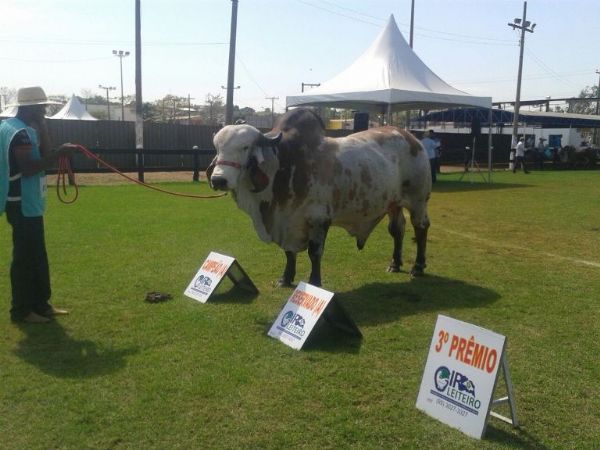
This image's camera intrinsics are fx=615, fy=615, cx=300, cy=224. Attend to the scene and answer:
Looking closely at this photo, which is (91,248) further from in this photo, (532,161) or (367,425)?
(532,161)

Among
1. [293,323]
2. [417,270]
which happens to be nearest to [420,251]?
[417,270]

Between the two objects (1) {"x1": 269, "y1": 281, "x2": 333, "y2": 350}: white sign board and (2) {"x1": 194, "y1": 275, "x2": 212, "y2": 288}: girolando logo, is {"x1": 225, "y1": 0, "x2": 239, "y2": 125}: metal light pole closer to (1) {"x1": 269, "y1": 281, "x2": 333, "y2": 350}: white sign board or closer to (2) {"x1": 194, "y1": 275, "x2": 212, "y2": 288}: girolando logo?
(2) {"x1": 194, "y1": 275, "x2": 212, "y2": 288}: girolando logo

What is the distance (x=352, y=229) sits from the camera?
728 cm

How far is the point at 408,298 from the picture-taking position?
668 cm

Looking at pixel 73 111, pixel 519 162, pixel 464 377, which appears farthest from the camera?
pixel 73 111

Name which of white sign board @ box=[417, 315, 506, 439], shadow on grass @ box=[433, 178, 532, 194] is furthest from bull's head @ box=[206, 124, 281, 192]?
shadow on grass @ box=[433, 178, 532, 194]

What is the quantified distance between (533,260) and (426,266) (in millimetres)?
1689

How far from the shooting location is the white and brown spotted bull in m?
5.82

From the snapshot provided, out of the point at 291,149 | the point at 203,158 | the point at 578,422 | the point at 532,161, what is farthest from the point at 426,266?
the point at 532,161

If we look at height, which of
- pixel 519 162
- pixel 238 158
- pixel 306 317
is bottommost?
pixel 519 162

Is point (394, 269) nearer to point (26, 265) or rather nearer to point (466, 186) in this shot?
point (26, 265)

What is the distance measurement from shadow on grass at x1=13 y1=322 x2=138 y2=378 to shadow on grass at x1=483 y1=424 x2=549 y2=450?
273 cm

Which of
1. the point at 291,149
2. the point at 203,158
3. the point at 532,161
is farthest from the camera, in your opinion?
the point at 532,161

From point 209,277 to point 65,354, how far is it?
1857 millimetres
